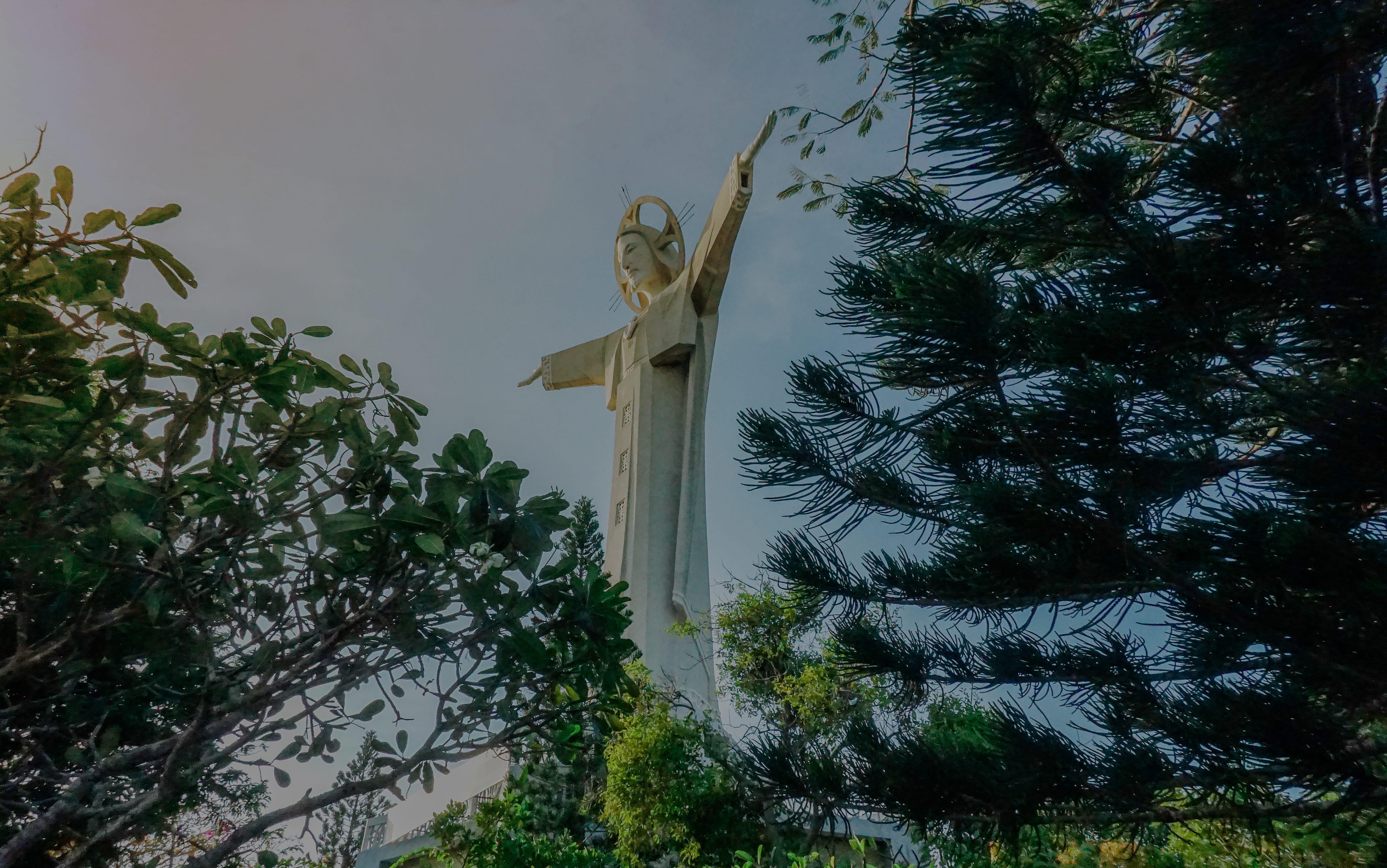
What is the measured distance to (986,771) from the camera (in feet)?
5.43

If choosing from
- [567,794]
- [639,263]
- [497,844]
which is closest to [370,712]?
[497,844]

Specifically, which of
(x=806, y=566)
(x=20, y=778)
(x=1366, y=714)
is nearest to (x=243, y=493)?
(x=20, y=778)

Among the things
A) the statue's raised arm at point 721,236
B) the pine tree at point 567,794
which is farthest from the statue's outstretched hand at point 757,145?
the pine tree at point 567,794

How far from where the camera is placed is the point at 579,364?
9.98m

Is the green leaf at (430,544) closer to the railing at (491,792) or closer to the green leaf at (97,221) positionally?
the green leaf at (97,221)

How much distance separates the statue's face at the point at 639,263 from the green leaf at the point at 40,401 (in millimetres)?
8397

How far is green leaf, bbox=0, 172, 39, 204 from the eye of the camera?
1439mm

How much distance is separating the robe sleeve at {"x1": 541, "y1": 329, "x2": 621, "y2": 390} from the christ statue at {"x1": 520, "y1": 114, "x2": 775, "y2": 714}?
1cm

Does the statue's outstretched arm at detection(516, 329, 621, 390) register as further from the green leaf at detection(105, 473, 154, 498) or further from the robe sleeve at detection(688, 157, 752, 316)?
the green leaf at detection(105, 473, 154, 498)

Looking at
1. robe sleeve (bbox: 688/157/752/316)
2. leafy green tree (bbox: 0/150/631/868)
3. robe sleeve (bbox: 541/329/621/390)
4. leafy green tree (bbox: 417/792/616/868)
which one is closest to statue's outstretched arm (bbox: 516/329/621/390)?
robe sleeve (bbox: 541/329/621/390)

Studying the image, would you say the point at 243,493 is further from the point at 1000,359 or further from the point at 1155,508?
the point at 1155,508

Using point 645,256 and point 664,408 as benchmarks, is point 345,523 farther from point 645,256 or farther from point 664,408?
point 645,256

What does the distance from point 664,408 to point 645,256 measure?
74.0 inches

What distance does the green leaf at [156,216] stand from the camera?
57.5 inches
